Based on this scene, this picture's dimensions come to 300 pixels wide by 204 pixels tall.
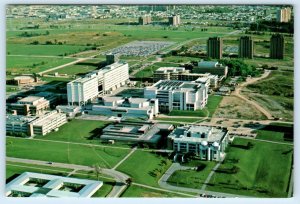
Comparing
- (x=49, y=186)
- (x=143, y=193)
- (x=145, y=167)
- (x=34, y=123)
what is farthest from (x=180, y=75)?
(x=49, y=186)

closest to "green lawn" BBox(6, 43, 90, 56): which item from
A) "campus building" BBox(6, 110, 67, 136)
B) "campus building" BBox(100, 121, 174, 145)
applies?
"campus building" BBox(6, 110, 67, 136)

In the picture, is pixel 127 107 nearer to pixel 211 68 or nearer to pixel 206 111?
pixel 206 111

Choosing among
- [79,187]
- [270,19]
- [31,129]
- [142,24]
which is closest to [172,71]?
[142,24]

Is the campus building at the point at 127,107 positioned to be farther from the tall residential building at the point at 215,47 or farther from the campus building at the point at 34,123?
the tall residential building at the point at 215,47

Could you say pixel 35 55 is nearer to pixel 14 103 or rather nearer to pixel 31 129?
pixel 14 103

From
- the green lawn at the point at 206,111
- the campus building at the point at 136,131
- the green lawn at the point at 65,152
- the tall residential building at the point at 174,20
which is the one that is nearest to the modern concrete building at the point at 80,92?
the campus building at the point at 136,131
